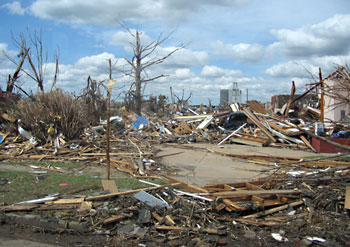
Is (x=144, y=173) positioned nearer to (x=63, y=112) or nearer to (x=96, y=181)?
(x=96, y=181)

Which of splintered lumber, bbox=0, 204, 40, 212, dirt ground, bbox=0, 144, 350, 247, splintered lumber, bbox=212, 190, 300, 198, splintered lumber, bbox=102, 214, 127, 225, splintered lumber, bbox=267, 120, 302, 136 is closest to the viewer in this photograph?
dirt ground, bbox=0, 144, 350, 247

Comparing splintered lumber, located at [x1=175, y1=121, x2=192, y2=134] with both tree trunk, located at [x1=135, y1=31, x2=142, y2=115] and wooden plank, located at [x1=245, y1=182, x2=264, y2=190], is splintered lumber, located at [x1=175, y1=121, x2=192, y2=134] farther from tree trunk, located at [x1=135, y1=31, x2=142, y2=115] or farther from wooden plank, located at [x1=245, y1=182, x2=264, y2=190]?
wooden plank, located at [x1=245, y1=182, x2=264, y2=190]

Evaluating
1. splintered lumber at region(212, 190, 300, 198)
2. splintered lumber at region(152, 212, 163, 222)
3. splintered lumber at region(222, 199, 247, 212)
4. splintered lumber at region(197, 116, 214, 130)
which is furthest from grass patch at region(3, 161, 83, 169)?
splintered lumber at region(197, 116, 214, 130)

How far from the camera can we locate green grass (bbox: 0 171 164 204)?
249 inches

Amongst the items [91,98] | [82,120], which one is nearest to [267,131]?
[82,120]

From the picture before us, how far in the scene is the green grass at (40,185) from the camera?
6.33 m

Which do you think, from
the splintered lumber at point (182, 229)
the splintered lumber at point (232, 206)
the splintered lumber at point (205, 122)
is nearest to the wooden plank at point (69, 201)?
the splintered lumber at point (182, 229)

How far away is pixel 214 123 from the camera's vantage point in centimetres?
1972

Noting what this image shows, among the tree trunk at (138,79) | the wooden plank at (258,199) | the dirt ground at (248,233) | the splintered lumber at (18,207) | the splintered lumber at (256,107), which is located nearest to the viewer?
the dirt ground at (248,233)

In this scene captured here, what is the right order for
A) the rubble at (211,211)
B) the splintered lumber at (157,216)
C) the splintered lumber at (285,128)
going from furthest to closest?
1. the splintered lumber at (285,128)
2. the splintered lumber at (157,216)
3. the rubble at (211,211)

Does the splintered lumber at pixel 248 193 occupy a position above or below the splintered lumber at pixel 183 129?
below

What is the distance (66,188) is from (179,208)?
2.63 metres

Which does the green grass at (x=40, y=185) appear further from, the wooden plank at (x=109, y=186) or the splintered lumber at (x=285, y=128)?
the splintered lumber at (x=285, y=128)

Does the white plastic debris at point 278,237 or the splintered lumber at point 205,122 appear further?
the splintered lumber at point 205,122
